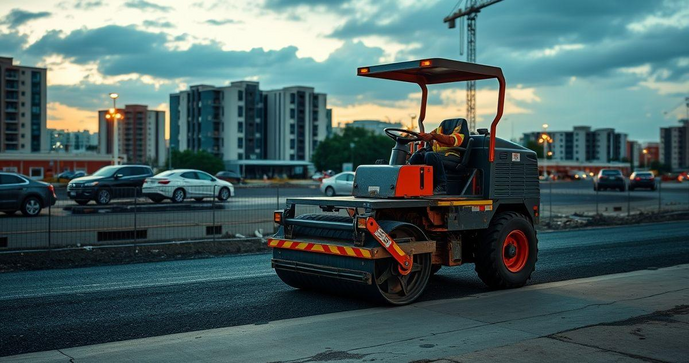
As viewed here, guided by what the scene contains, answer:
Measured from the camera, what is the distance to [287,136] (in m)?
134

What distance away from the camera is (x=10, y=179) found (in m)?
23.4

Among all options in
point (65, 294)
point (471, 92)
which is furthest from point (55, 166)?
point (65, 294)

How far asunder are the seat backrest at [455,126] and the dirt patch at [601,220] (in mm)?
13455

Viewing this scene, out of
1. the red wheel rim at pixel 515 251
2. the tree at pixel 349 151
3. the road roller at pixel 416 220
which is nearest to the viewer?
the road roller at pixel 416 220

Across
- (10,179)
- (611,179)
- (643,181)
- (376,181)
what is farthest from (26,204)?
(643,181)

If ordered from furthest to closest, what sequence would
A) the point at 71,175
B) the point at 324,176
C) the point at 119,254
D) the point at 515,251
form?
the point at 71,175 → the point at 324,176 → the point at 119,254 → the point at 515,251

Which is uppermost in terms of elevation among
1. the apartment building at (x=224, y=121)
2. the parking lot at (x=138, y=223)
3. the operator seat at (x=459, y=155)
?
the apartment building at (x=224, y=121)

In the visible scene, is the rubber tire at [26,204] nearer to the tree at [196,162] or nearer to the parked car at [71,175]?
the parked car at [71,175]

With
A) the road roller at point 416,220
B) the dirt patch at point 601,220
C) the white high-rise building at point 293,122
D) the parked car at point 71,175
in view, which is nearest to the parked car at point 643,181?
the dirt patch at point 601,220

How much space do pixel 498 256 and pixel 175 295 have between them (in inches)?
184

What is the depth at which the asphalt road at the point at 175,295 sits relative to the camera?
781 centimetres

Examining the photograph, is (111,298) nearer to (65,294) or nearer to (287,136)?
(65,294)

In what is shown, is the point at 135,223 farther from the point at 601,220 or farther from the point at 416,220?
the point at 601,220

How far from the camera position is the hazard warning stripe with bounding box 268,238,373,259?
8680mm
